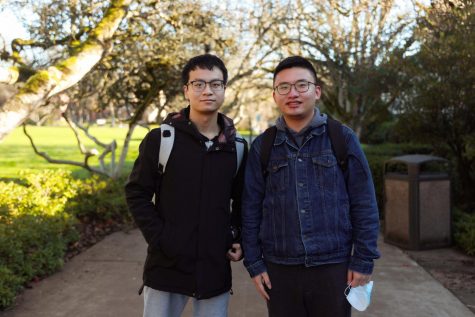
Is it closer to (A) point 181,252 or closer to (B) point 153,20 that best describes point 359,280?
(A) point 181,252

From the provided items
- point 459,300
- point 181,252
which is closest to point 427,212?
point 459,300

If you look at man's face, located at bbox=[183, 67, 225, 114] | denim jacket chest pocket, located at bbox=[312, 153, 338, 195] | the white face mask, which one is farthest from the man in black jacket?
the white face mask

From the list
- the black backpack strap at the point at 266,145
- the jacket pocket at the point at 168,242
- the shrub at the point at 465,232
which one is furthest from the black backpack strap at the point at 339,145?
the shrub at the point at 465,232

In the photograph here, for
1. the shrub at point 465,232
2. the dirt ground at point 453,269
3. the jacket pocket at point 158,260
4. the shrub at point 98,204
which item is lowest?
the dirt ground at point 453,269

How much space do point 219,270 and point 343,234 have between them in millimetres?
659

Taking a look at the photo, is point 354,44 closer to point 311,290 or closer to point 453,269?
point 453,269

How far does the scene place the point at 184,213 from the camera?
2416mm

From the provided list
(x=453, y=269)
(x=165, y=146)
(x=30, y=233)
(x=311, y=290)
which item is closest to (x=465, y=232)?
(x=453, y=269)

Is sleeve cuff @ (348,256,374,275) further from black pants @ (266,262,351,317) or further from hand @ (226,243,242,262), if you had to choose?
hand @ (226,243,242,262)

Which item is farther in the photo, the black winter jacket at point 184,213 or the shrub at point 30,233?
the shrub at point 30,233

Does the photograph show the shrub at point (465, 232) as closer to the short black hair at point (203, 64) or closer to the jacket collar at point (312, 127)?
the jacket collar at point (312, 127)

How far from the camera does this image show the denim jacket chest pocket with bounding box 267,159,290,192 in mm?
2354

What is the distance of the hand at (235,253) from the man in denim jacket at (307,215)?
0.24ft

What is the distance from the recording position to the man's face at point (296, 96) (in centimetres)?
237
